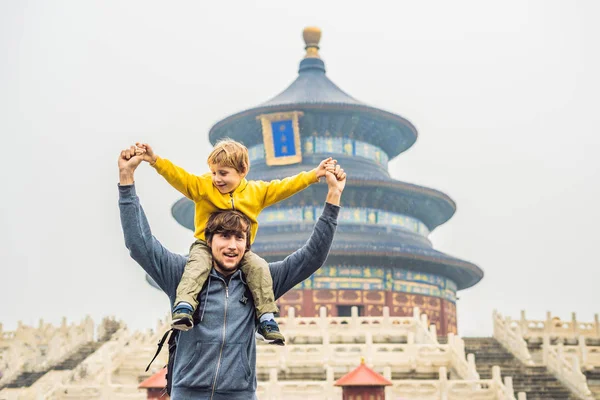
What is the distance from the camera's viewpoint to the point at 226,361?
4.50m

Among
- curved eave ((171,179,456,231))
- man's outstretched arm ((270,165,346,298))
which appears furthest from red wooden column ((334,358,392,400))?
curved eave ((171,179,456,231))

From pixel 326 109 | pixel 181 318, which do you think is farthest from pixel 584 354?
pixel 181 318

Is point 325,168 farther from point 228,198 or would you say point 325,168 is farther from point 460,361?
point 460,361

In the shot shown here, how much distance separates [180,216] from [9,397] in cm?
1801

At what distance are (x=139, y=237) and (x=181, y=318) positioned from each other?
0.51 metres

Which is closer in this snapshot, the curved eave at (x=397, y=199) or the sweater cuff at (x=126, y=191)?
the sweater cuff at (x=126, y=191)

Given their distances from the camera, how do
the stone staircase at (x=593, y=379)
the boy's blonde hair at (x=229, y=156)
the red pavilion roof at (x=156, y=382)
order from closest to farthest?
the boy's blonde hair at (x=229, y=156) → the red pavilion roof at (x=156, y=382) → the stone staircase at (x=593, y=379)

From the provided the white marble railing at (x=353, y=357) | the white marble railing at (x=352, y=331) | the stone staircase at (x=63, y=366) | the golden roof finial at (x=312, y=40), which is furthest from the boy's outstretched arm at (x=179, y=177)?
the golden roof finial at (x=312, y=40)

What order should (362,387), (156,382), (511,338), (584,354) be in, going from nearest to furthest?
(156,382) < (362,387) < (584,354) < (511,338)

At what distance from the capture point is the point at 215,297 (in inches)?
181

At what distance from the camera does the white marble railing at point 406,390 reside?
Result: 59.9 feet

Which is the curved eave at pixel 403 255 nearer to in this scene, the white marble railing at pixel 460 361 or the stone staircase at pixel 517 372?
the stone staircase at pixel 517 372

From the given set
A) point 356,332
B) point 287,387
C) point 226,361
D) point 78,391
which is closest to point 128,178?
point 226,361

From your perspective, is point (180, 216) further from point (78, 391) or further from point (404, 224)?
point (78, 391)
